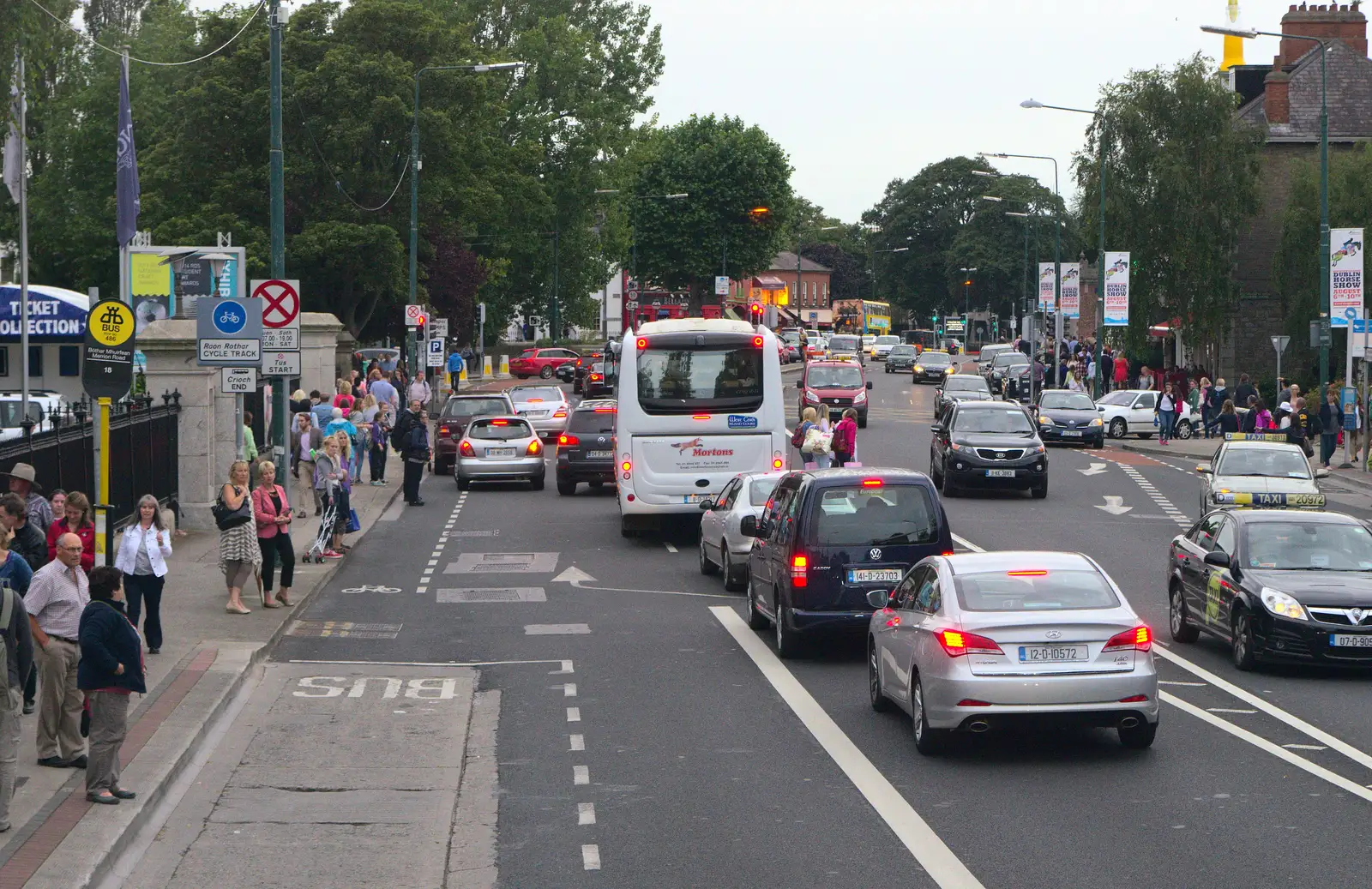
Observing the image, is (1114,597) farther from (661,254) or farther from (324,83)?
(661,254)

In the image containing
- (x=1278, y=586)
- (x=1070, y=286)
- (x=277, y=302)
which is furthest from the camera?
(x=1070, y=286)

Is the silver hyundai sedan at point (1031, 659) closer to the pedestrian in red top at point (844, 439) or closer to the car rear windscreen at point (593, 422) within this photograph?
the pedestrian in red top at point (844, 439)

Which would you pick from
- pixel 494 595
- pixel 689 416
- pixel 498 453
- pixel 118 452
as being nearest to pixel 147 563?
pixel 494 595

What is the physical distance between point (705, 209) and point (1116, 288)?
39.8 metres

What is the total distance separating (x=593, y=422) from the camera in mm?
33344

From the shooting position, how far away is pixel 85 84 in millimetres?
81188

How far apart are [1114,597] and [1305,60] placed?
58264 mm

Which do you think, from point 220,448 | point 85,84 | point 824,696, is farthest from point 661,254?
point 824,696

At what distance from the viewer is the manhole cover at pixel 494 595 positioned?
21016mm

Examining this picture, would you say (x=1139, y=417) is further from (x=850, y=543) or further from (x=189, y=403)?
(x=850, y=543)

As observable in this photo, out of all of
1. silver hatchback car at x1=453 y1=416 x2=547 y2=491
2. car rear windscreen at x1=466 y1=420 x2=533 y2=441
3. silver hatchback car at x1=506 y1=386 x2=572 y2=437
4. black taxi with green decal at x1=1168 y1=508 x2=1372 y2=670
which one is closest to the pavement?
black taxi with green decal at x1=1168 y1=508 x2=1372 y2=670

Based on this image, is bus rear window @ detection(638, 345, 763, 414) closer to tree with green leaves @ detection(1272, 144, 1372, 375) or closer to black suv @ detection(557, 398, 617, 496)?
black suv @ detection(557, 398, 617, 496)

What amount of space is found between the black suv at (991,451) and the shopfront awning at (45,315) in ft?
93.5

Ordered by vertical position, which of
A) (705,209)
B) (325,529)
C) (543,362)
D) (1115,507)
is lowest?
(1115,507)
